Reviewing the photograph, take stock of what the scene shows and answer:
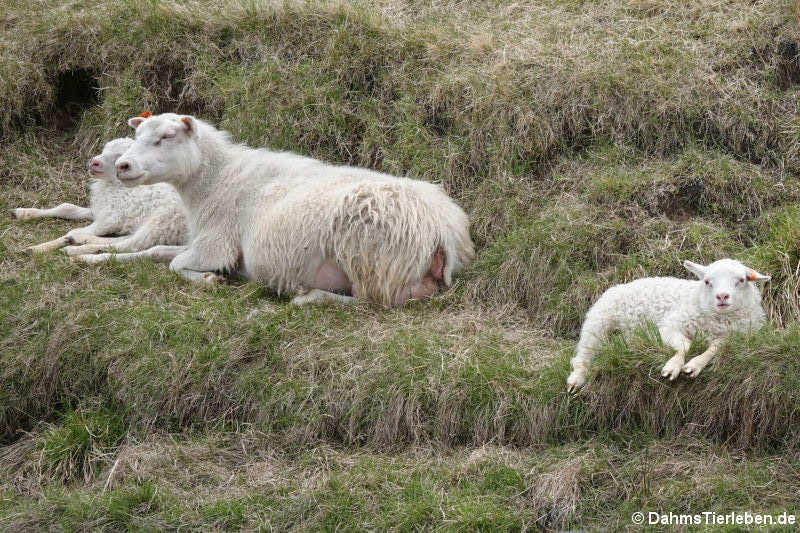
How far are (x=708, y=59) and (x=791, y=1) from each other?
92 centimetres

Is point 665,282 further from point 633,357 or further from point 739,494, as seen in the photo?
point 739,494

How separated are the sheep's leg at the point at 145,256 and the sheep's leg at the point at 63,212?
1059mm

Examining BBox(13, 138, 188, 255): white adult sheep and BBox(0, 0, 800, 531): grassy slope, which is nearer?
BBox(0, 0, 800, 531): grassy slope

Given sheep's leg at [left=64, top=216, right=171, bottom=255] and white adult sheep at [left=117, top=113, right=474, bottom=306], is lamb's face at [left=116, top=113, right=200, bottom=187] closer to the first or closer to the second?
white adult sheep at [left=117, top=113, right=474, bottom=306]

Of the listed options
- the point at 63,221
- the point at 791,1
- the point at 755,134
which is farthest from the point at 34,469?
the point at 791,1

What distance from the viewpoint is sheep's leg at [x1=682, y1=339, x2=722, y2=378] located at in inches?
241

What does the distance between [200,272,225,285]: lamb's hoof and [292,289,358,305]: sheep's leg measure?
27.8 inches

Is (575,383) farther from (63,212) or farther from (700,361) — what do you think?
(63,212)

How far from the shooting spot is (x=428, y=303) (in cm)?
797

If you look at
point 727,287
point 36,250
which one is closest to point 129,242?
point 36,250

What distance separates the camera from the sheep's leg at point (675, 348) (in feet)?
20.1

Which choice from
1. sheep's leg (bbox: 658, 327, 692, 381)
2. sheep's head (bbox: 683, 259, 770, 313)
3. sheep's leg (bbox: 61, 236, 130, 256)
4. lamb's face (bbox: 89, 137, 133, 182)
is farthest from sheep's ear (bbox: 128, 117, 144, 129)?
sheep's head (bbox: 683, 259, 770, 313)

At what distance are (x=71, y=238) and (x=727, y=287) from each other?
17.3ft

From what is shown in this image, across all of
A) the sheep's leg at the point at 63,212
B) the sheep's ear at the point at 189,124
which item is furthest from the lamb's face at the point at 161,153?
the sheep's leg at the point at 63,212
